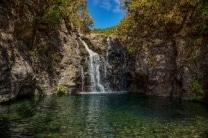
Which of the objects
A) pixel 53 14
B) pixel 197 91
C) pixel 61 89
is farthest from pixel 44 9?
pixel 197 91

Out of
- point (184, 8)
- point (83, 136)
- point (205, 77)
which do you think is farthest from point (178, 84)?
point (83, 136)

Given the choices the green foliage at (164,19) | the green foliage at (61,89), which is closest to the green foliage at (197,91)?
the green foliage at (164,19)

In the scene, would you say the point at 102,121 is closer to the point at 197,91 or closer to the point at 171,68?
the point at 197,91

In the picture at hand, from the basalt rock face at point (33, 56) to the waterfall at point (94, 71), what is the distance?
8.14ft

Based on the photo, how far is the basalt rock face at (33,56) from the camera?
34.7m

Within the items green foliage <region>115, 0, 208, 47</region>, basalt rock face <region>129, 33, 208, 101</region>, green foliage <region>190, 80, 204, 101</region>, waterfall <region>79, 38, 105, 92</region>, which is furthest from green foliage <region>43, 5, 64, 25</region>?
green foliage <region>190, 80, 204, 101</region>

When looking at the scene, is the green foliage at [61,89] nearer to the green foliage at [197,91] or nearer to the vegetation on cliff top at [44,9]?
the vegetation on cliff top at [44,9]

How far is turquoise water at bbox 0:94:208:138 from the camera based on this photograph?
21.6 metres

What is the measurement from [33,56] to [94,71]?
43.5 ft

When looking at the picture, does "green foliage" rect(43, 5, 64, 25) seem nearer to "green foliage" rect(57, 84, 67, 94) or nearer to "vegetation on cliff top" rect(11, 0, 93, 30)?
"vegetation on cliff top" rect(11, 0, 93, 30)

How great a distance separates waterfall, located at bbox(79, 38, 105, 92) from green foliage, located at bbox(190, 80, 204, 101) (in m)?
17.0

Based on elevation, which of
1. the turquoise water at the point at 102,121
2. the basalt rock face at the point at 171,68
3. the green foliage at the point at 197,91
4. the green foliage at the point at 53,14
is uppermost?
the green foliage at the point at 53,14

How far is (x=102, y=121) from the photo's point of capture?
86.0ft

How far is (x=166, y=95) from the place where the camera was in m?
48.3
